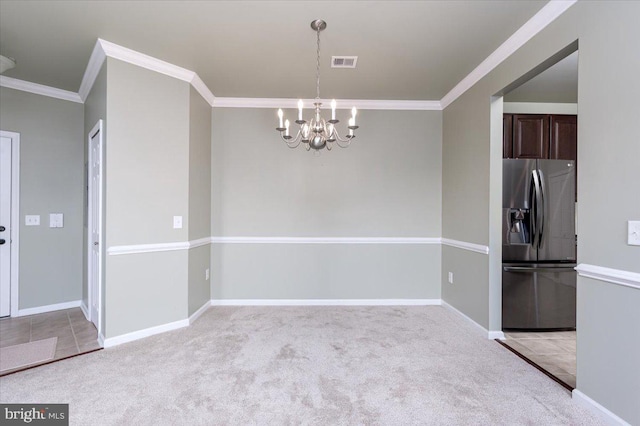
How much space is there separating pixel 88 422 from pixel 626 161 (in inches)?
134

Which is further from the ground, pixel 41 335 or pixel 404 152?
pixel 404 152

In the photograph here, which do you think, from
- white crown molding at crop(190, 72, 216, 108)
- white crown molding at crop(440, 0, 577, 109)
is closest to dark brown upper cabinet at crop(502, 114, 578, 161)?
white crown molding at crop(440, 0, 577, 109)

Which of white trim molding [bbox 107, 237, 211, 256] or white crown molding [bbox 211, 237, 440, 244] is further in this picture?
white crown molding [bbox 211, 237, 440, 244]

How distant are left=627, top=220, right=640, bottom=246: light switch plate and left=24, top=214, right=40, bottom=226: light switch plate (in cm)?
544

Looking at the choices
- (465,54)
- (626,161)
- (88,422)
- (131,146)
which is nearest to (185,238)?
(131,146)

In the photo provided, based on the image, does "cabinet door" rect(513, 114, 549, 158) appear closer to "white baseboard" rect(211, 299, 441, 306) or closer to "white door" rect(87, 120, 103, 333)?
"white baseboard" rect(211, 299, 441, 306)

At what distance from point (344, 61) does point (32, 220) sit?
4.04m

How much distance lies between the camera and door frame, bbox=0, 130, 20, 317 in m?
3.48

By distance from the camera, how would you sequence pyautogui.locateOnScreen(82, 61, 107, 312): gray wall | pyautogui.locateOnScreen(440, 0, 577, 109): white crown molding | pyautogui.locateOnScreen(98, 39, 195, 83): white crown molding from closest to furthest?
pyautogui.locateOnScreen(440, 0, 577, 109): white crown molding
pyautogui.locateOnScreen(98, 39, 195, 83): white crown molding
pyautogui.locateOnScreen(82, 61, 107, 312): gray wall

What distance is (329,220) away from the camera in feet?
13.3

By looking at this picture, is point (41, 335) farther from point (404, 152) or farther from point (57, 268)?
point (404, 152)

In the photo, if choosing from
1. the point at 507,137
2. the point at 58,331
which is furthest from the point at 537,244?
the point at 58,331

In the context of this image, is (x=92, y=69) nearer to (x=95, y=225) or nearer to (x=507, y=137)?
(x=95, y=225)

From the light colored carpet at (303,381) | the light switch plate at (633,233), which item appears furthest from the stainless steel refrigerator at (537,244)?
the light switch plate at (633,233)
